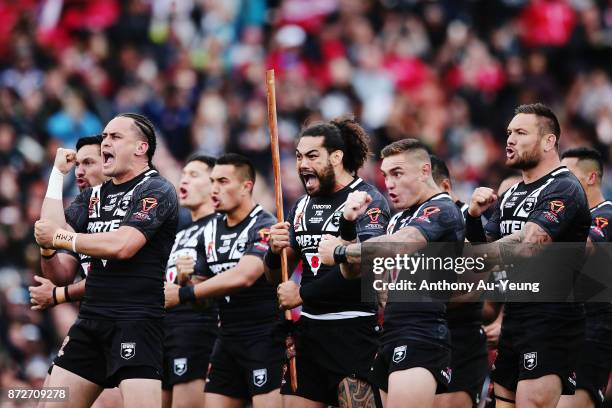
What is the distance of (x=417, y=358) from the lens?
9453mm

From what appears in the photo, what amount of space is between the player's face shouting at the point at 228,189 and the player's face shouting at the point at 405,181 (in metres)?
2.39

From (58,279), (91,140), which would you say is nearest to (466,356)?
(58,279)

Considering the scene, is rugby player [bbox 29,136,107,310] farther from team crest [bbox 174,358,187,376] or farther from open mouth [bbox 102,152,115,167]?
team crest [bbox 174,358,187,376]

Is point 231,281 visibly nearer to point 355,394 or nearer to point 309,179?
point 309,179

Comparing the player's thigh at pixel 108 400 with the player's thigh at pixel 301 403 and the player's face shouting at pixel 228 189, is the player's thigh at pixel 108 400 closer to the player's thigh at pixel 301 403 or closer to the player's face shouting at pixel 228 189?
the player's face shouting at pixel 228 189

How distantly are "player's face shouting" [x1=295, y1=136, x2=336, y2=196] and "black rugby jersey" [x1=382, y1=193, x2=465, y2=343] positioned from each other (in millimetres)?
1035

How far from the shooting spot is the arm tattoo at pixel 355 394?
10070mm

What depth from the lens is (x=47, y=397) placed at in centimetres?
993

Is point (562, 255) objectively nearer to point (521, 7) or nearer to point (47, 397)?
point (47, 397)

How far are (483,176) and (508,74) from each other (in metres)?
2.37

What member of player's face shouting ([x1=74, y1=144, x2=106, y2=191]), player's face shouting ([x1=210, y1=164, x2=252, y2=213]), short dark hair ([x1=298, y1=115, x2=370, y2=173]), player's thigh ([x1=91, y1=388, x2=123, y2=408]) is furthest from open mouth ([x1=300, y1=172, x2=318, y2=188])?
player's thigh ([x1=91, y1=388, x2=123, y2=408])

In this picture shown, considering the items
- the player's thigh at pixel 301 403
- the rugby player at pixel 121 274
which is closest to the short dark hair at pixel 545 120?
the player's thigh at pixel 301 403

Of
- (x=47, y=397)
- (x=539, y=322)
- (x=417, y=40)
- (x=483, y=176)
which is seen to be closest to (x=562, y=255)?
(x=539, y=322)

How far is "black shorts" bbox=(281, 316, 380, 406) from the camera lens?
403 inches
